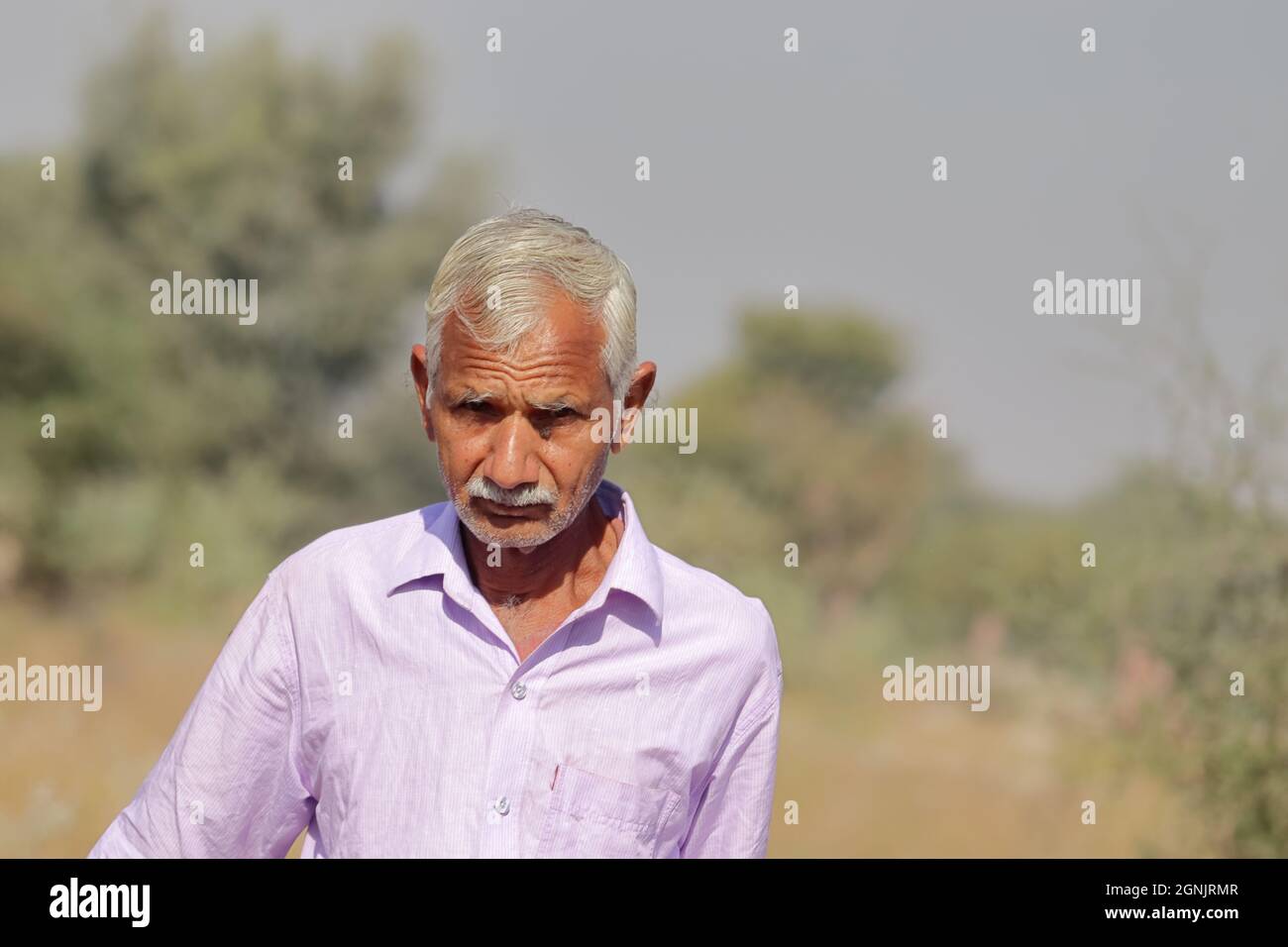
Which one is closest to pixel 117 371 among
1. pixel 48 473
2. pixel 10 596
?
pixel 48 473

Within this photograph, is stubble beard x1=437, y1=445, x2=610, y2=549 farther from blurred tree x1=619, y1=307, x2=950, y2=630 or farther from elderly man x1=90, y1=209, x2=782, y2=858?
blurred tree x1=619, y1=307, x2=950, y2=630

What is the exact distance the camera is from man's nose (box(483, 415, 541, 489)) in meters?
2.18

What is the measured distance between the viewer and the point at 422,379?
94.8 inches

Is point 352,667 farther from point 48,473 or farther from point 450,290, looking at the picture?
point 48,473

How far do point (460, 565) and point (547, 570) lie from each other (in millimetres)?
151

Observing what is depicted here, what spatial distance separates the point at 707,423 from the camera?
19453 millimetres

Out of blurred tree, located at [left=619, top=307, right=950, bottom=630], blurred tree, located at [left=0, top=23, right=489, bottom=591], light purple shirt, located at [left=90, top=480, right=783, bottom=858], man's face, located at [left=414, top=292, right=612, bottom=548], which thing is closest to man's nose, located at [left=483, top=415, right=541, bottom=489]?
man's face, located at [left=414, top=292, right=612, bottom=548]

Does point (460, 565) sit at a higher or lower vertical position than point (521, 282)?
lower

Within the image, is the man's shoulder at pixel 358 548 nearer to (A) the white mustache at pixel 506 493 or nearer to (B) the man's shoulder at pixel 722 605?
(A) the white mustache at pixel 506 493

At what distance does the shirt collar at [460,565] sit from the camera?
2.30 meters

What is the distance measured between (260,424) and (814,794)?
9.03 metres

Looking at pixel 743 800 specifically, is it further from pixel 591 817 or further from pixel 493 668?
pixel 493 668

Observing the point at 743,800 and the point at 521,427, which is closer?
the point at 521,427

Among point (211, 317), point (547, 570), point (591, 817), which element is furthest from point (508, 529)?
point (211, 317)
